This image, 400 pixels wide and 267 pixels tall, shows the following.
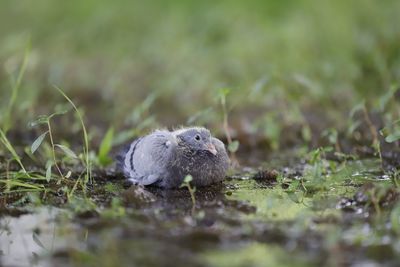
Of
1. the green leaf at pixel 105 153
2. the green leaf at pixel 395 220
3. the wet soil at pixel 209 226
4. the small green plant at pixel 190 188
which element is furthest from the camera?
the green leaf at pixel 105 153

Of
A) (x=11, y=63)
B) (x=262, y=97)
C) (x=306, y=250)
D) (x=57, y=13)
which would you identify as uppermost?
(x=57, y=13)

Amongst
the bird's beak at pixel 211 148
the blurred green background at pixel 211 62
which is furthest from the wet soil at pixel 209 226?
the blurred green background at pixel 211 62

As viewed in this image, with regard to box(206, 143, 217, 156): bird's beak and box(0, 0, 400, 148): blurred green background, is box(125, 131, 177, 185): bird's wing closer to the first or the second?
box(206, 143, 217, 156): bird's beak

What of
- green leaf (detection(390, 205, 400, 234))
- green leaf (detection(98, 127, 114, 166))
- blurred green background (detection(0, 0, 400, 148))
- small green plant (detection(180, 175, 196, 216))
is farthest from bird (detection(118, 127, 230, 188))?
green leaf (detection(390, 205, 400, 234))

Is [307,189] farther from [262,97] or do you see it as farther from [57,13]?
[57,13]

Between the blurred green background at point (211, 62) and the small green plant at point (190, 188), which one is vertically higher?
the blurred green background at point (211, 62)

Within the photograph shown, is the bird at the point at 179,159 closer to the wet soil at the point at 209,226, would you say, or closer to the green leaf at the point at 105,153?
the wet soil at the point at 209,226

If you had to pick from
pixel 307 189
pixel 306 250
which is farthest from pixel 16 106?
pixel 306 250
